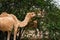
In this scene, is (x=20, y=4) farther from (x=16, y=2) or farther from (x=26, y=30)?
(x=26, y=30)

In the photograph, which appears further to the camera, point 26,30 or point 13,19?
point 26,30

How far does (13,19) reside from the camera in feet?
15.8

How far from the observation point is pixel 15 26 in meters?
4.82

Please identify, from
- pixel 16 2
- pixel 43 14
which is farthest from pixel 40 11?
pixel 16 2

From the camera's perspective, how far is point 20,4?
5602 millimetres

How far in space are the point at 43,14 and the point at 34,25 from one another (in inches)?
11.1

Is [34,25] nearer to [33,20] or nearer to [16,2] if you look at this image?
[33,20]

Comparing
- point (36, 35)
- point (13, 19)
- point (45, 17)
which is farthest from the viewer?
point (36, 35)

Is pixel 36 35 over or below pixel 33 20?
below

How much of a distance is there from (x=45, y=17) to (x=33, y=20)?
0.24 metres

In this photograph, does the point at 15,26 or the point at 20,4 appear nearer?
the point at 15,26

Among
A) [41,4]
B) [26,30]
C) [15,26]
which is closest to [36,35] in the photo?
[26,30]

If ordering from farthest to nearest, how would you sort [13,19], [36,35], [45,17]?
[36,35] → [45,17] → [13,19]

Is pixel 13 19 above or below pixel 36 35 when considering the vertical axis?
above
